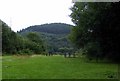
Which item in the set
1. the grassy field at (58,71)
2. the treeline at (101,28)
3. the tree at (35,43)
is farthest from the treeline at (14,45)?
the grassy field at (58,71)

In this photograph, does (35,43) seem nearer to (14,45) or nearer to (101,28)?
(14,45)

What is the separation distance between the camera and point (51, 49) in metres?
85.8

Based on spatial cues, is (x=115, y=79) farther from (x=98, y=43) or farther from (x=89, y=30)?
(x=89, y=30)

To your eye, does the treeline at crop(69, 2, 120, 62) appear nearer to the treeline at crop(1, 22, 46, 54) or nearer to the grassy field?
the grassy field

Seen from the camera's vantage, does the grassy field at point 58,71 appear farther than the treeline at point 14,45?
No

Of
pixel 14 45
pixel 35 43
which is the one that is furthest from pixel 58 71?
pixel 35 43

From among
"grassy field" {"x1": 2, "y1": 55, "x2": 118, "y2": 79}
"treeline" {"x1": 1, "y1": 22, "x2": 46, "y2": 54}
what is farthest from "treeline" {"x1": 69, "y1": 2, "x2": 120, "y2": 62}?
"treeline" {"x1": 1, "y1": 22, "x2": 46, "y2": 54}

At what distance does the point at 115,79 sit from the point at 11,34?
60070 mm

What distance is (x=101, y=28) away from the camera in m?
26.8

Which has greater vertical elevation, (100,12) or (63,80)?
(100,12)

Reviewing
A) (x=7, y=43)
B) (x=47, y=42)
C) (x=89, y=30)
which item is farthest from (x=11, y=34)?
(x=89, y=30)

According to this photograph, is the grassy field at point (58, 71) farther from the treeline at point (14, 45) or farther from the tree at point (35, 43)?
the tree at point (35, 43)

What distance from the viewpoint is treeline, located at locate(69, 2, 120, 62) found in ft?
83.4

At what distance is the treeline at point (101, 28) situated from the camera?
25406 mm
